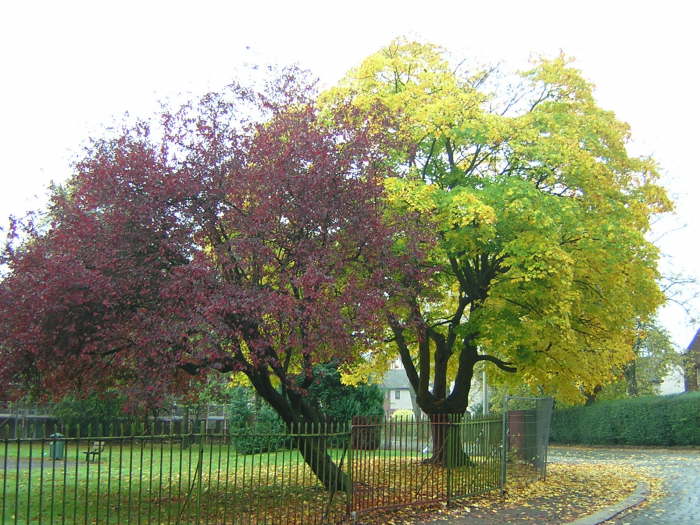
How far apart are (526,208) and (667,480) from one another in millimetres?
8562

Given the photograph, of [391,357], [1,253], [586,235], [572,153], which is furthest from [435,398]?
[1,253]

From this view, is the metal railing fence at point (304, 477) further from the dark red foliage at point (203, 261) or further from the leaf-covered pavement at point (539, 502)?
the dark red foliage at point (203, 261)

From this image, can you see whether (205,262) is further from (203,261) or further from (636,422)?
(636,422)

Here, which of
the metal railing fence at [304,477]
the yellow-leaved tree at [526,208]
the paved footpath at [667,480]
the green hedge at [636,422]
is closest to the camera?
the metal railing fence at [304,477]

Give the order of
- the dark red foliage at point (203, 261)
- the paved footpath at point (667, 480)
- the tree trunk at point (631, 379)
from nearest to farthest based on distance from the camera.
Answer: the dark red foliage at point (203, 261)
the paved footpath at point (667, 480)
the tree trunk at point (631, 379)

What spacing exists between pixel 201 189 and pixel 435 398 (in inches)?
444

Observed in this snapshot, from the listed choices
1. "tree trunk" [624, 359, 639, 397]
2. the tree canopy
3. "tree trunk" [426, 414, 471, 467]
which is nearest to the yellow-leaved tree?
the tree canopy

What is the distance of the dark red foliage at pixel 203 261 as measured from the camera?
10.6 m

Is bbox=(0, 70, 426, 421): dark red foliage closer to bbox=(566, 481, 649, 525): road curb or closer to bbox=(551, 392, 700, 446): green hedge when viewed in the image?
bbox=(566, 481, 649, 525): road curb

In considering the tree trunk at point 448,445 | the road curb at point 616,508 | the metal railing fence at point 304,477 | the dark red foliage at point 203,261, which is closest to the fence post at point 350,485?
the metal railing fence at point 304,477

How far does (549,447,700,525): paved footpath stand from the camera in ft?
40.9

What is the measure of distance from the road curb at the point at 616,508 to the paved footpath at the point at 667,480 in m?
0.16

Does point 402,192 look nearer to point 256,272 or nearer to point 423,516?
point 256,272

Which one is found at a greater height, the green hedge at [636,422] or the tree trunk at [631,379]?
the tree trunk at [631,379]
